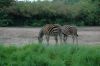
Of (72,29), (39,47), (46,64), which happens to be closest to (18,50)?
(39,47)

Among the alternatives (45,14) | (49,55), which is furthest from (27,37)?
(45,14)

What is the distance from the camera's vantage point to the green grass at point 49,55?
11945 mm

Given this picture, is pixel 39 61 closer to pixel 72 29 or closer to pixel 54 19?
pixel 72 29

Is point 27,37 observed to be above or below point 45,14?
above

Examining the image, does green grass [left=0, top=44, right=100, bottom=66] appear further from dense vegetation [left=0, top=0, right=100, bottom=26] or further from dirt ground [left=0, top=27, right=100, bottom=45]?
dense vegetation [left=0, top=0, right=100, bottom=26]

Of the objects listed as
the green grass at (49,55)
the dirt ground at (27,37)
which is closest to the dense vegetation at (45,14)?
the dirt ground at (27,37)

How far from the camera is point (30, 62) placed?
11.7 m

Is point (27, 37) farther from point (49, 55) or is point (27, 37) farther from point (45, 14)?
point (45, 14)

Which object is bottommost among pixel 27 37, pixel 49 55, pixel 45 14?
pixel 45 14

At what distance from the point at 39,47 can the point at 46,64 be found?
1.38m

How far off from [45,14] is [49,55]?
1388 inches

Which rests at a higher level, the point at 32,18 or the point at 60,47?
the point at 60,47

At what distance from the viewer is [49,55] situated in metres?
A: 12.6

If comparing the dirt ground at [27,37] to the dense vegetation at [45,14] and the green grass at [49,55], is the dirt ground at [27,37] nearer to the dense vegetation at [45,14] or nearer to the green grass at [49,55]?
the green grass at [49,55]
